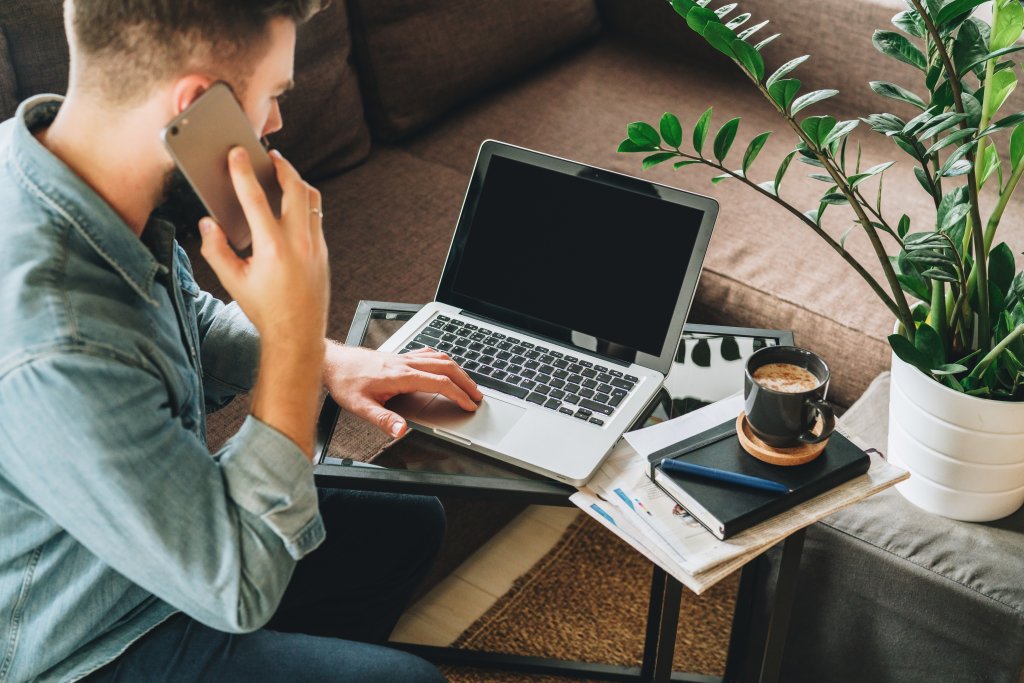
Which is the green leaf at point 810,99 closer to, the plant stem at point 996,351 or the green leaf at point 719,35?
the green leaf at point 719,35

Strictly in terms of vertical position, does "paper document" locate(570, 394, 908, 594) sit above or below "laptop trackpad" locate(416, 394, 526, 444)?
above

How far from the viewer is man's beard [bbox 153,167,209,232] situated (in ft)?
3.05

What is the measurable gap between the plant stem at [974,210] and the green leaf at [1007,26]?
0.06 meters

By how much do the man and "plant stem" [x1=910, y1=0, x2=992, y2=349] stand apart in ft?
1.92

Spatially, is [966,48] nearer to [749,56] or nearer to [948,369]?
[749,56]

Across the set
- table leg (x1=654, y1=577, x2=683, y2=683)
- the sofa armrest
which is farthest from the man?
the sofa armrest

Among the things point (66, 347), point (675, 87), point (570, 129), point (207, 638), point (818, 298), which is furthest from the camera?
point (675, 87)

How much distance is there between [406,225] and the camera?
1879 mm

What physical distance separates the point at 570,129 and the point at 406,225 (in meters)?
0.47

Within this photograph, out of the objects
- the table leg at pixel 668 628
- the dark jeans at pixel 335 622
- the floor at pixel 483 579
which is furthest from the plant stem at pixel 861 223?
the floor at pixel 483 579

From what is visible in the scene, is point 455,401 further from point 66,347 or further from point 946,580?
point 946,580

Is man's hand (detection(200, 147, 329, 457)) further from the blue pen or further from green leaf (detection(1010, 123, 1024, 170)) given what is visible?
green leaf (detection(1010, 123, 1024, 170))

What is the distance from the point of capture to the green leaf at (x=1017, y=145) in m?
1.05

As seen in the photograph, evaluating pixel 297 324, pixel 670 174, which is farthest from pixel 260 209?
pixel 670 174
